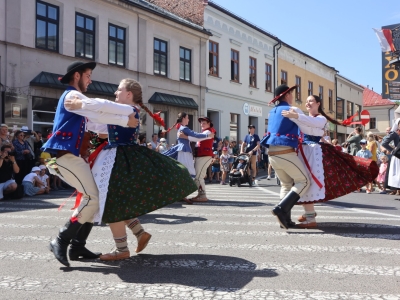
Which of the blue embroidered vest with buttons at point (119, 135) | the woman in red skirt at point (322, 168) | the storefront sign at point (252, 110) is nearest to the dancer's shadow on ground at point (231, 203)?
the woman in red skirt at point (322, 168)

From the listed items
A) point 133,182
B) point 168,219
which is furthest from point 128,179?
point 168,219

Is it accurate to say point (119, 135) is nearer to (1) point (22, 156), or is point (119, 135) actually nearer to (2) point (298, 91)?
(1) point (22, 156)

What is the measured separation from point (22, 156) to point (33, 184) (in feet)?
3.28

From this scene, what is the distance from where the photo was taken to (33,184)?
470 inches

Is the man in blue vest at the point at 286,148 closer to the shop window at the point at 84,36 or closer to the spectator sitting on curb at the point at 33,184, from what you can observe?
the spectator sitting on curb at the point at 33,184

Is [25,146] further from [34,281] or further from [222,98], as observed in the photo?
[222,98]

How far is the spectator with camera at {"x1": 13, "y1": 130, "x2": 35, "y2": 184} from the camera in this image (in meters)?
12.4

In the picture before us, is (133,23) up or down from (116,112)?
up

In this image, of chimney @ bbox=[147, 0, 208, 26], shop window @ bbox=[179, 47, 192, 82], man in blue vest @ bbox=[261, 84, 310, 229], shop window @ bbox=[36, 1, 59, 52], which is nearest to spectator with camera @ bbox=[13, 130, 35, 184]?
shop window @ bbox=[36, 1, 59, 52]

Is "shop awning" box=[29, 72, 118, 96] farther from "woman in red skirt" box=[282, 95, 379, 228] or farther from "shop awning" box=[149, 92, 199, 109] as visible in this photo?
"woman in red skirt" box=[282, 95, 379, 228]

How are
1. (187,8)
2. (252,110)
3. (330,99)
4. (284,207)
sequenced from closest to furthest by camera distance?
(284,207) → (187,8) → (252,110) → (330,99)

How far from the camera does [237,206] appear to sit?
30.8ft

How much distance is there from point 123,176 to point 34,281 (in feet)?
3.69

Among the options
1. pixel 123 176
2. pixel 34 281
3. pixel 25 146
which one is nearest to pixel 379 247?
pixel 123 176
